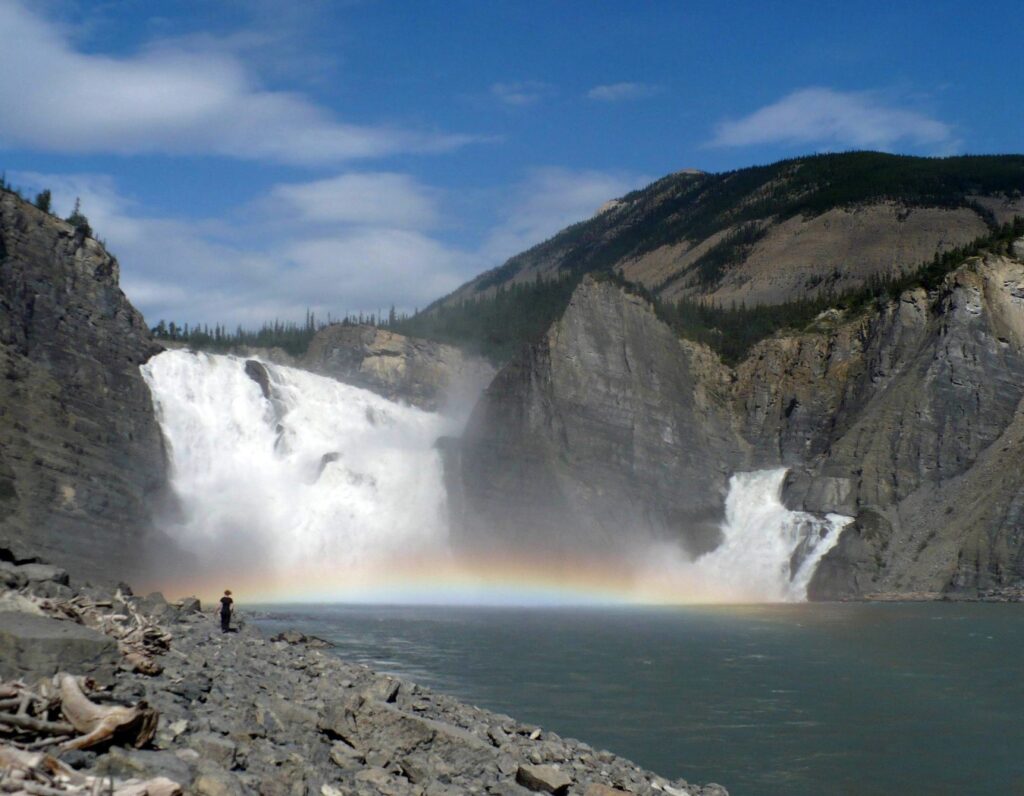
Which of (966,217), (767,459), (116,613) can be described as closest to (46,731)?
(116,613)

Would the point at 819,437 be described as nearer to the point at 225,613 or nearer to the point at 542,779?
the point at 225,613

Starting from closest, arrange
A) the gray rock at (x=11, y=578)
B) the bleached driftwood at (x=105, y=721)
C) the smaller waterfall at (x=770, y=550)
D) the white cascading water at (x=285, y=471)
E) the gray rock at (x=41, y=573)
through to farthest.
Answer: the bleached driftwood at (x=105, y=721) → the gray rock at (x=11, y=578) → the gray rock at (x=41, y=573) → the white cascading water at (x=285, y=471) → the smaller waterfall at (x=770, y=550)

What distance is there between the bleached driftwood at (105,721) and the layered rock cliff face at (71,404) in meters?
45.7

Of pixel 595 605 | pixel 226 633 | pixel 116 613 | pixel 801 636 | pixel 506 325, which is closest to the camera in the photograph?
pixel 116 613

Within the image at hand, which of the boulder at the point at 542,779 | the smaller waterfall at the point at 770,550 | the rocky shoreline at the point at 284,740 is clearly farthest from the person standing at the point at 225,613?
the smaller waterfall at the point at 770,550

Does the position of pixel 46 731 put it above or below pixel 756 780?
above

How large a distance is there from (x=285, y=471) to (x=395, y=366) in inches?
1243

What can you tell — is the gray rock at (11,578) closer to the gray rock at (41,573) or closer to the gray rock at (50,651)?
the gray rock at (41,573)

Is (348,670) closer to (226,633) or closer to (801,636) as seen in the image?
(226,633)

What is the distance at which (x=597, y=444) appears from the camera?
3356 inches

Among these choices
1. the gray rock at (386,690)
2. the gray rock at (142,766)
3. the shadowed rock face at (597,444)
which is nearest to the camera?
the gray rock at (142,766)

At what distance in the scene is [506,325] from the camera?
124 m

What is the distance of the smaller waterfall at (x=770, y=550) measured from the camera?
8025cm

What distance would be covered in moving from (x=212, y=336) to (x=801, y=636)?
4026 inches
